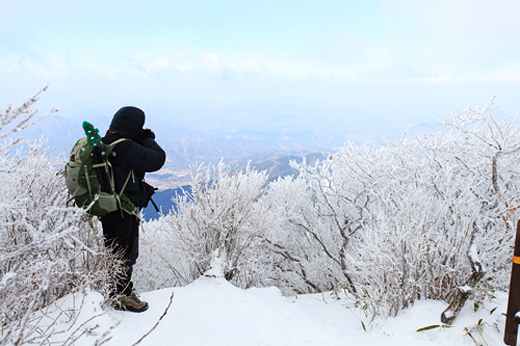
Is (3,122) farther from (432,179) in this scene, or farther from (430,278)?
(432,179)

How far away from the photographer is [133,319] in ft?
9.32

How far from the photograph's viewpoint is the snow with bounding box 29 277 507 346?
8.11 ft

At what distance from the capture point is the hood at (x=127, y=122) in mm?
2814

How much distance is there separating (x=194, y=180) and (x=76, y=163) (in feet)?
8.41

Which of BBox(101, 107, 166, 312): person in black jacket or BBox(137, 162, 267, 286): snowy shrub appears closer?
BBox(101, 107, 166, 312): person in black jacket

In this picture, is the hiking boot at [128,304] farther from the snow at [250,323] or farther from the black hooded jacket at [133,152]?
the black hooded jacket at [133,152]

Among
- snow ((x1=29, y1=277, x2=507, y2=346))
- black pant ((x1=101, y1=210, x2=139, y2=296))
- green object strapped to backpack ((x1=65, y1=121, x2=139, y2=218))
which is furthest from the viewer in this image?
black pant ((x1=101, y1=210, x2=139, y2=296))

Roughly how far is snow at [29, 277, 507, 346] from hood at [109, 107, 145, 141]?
1574mm

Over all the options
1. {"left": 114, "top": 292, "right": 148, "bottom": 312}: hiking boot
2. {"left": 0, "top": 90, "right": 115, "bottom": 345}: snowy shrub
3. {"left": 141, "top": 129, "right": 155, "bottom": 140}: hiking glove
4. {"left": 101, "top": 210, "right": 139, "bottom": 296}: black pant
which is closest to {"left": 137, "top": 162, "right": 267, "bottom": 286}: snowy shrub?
{"left": 114, "top": 292, "right": 148, "bottom": 312}: hiking boot

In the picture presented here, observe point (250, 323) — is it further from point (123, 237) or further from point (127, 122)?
point (127, 122)

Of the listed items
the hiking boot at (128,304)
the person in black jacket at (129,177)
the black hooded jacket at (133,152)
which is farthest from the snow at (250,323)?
the black hooded jacket at (133,152)

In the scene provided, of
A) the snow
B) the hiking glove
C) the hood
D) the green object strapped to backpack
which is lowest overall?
the snow

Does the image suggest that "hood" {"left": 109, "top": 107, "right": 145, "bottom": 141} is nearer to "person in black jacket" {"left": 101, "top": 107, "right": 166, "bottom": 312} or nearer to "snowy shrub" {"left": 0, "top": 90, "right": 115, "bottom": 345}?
"person in black jacket" {"left": 101, "top": 107, "right": 166, "bottom": 312}

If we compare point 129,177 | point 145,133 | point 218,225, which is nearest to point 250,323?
point 218,225
